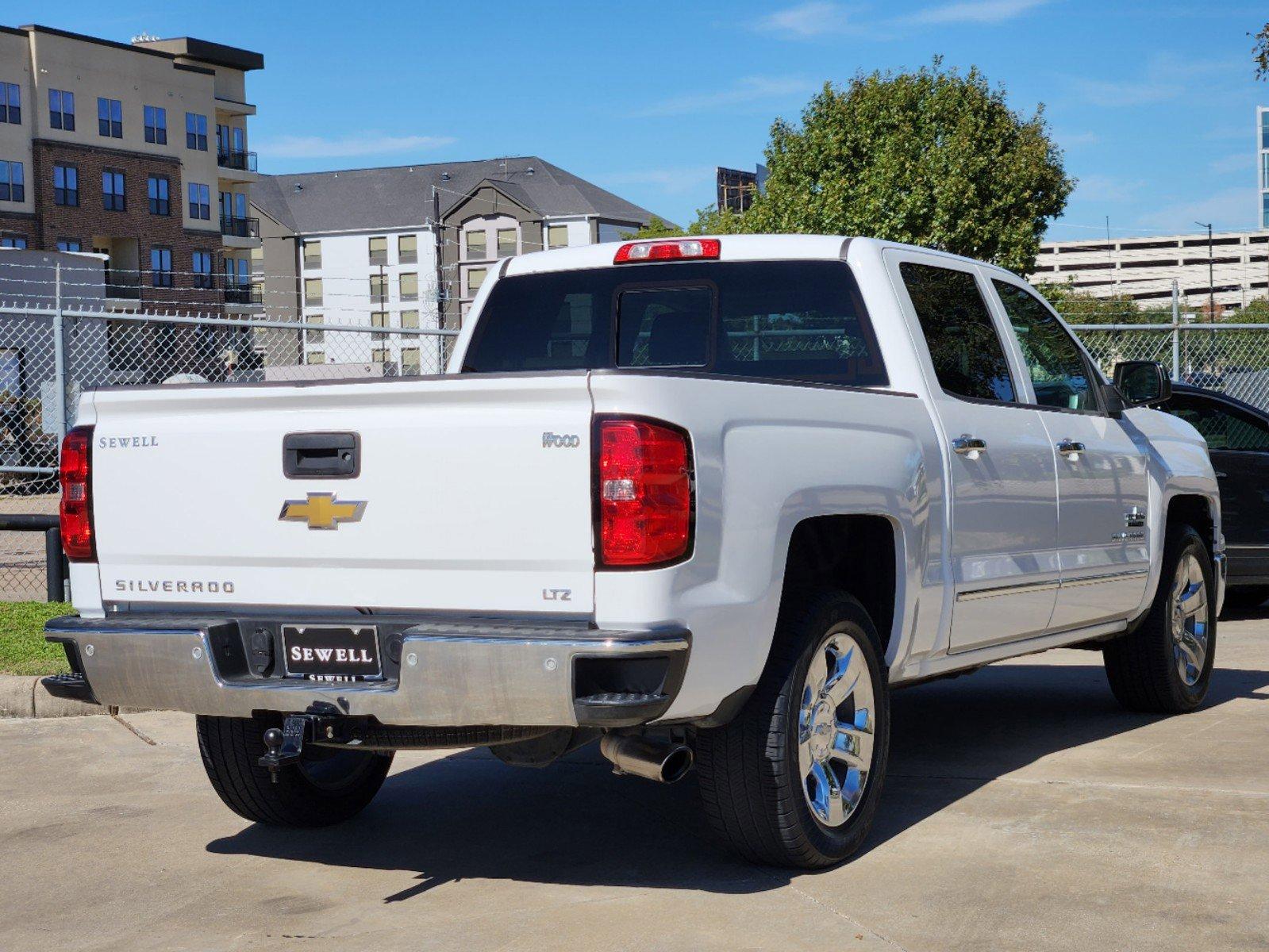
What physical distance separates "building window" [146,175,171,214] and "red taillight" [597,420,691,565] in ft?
228

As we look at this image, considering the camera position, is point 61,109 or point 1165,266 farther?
point 1165,266

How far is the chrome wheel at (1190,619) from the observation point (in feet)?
24.8

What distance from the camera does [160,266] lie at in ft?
229

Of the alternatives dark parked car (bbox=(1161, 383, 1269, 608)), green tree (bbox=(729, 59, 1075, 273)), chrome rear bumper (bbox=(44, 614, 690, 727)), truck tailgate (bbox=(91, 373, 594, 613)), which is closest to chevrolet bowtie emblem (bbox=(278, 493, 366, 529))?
truck tailgate (bbox=(91, 373, 594, 613))

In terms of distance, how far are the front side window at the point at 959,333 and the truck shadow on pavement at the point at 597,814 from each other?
1540mm

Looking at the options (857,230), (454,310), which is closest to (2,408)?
(857,230)

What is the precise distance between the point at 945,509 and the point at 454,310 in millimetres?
94943

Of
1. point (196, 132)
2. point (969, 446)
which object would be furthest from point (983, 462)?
point (196, 132)

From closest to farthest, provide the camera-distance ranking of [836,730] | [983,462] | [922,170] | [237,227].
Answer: [836,730]
[983,462]
[922,170]
[237,227]

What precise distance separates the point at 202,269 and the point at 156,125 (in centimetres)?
679

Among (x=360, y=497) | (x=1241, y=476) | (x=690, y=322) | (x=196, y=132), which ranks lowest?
(x=1241, y=476)

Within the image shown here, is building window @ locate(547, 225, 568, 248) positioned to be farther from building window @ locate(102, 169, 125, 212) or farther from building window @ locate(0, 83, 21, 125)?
building window @ locate(0, 83, 21, 125)

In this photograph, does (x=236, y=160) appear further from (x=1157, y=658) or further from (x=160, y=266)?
(x=1157, y=658)

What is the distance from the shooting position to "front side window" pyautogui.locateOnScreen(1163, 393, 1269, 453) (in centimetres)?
1096
